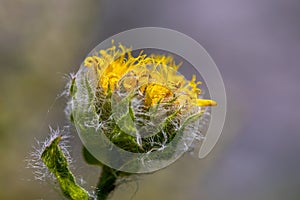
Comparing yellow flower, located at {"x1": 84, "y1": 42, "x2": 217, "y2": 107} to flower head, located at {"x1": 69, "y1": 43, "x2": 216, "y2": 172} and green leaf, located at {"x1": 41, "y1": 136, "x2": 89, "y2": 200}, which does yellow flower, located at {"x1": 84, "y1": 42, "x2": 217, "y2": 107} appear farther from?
green leaf, located at {"x1": 41, "y1": 136, "x2": 89, "y2": 200}

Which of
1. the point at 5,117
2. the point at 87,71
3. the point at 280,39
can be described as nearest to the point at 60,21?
the point at 5,117

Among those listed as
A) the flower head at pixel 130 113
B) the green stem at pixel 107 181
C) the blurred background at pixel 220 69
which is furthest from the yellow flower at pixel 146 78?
the blurred background at pixel 220 69

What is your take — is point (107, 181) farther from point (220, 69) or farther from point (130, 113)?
point (220, 69)

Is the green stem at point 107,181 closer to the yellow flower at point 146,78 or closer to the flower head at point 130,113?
the flower head at point 130,113

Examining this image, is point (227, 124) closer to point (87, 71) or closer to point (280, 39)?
point (280, 39)

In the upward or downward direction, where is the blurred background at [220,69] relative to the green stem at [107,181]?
upward
